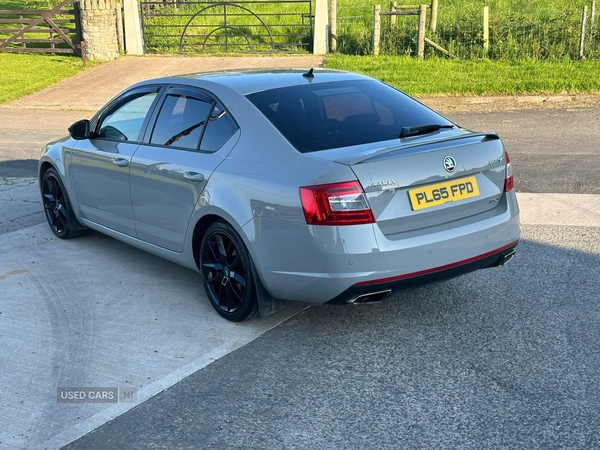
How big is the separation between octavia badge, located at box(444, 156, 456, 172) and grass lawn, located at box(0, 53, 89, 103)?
14.8 meters

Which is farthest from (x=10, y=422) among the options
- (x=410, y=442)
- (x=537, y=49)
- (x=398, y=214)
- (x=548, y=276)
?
(x=537, y=49)

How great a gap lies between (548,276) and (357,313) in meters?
1.57

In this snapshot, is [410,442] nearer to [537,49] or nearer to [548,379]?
[548,379]

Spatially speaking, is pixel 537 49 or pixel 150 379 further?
pixel 537 49

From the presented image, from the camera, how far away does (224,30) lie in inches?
878

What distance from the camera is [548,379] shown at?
12.5ft

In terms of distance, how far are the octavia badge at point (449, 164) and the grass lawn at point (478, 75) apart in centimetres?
1092

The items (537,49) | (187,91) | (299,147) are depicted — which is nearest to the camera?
(299,147)

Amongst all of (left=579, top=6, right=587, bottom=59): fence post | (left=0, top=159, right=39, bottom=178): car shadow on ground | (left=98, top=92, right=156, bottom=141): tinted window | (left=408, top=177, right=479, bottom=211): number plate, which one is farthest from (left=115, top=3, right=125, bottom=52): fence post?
(left=408, top=177, right=479, bottom=211): number plate

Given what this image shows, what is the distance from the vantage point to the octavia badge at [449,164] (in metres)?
4.15

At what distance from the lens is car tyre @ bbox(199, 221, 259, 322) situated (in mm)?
4488

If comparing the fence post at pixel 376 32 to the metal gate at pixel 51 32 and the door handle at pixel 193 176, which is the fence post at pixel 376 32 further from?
the door handle at pixel 193 176

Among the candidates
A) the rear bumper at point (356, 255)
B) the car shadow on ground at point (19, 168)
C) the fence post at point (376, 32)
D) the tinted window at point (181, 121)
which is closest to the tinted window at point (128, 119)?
the tinted window at point (181, 121)

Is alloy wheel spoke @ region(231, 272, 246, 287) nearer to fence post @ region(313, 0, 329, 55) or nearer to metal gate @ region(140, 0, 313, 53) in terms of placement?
fence post @ region(313, 0, 329, 55)
